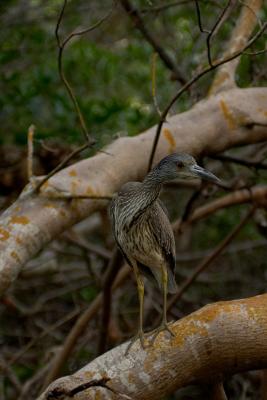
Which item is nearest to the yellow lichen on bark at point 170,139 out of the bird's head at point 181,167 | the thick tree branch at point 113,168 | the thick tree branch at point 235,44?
the thick tree branch at point 113,168

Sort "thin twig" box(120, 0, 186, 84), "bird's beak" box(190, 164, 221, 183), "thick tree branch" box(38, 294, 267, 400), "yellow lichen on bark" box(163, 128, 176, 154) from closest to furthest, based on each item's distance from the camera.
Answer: "thick tree branch" box(38, 294, 267, 400) → "bird's beak" box(190, 164, 221, 183) → "yellow lichen on bark" box(163, 128, 176, 154) → "thin twig" box(120, 0, 186, 84)

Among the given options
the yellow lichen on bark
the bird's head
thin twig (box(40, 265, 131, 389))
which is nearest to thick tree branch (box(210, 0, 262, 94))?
the yellow lichen on bark

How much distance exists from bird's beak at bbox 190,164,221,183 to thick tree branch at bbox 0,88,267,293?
0.57 metres

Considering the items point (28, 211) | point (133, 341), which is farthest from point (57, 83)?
point (133, 341)

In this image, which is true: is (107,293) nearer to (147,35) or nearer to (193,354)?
(193,354)

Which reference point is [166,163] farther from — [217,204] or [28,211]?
[217,204]

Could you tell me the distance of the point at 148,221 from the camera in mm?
3375

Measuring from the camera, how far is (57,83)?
5059 mm

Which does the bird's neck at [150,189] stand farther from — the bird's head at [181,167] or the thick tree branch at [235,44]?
the thick tree branch at [235,44]

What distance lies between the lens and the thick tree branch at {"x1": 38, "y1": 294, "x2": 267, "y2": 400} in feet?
8.48

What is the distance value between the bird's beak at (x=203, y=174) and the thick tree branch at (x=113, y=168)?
1.87ft

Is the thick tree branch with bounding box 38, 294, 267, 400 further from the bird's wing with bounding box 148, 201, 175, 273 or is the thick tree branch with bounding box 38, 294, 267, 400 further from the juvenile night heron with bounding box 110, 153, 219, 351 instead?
the bird's wing with bounding box 148, 201, 175, 273

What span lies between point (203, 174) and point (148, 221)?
431 mm

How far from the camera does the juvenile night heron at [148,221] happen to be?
126 inches
